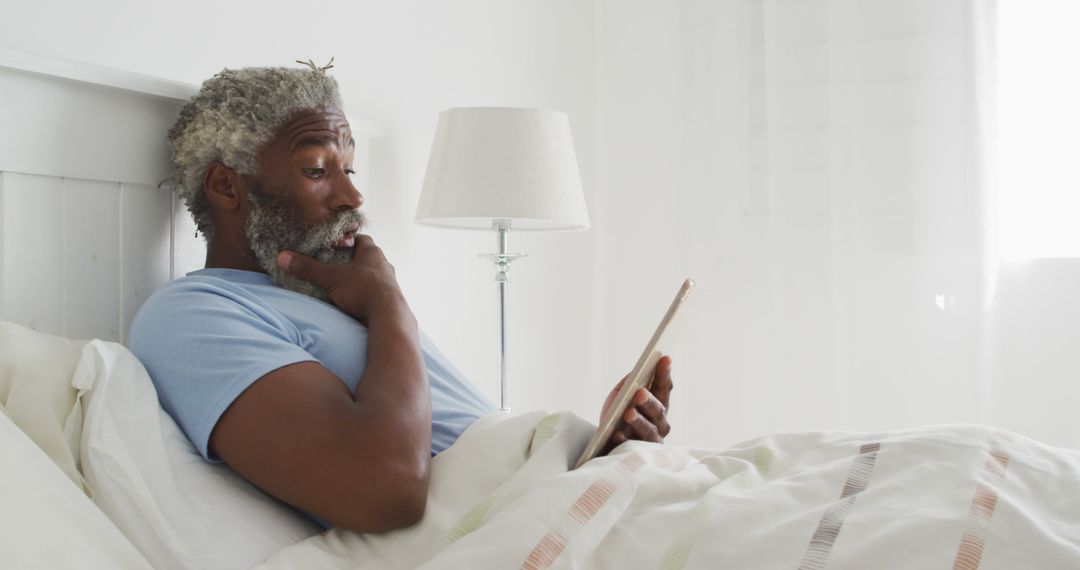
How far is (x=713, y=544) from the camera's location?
0.93 m

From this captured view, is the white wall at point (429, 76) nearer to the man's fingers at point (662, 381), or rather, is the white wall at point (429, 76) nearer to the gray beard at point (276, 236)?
the gray beard at point (276, 236)

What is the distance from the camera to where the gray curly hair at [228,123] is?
4.62 feet

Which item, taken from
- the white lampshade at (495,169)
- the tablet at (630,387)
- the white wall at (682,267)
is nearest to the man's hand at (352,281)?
the tablet at (630,387)

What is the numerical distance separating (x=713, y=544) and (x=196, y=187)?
92cm

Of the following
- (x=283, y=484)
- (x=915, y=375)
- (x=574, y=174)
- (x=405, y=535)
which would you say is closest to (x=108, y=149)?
(x=283, y=484)

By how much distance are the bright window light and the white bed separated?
5.51ft

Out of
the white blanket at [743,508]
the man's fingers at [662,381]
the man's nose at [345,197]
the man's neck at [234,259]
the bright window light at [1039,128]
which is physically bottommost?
the white blanket at [743,508]

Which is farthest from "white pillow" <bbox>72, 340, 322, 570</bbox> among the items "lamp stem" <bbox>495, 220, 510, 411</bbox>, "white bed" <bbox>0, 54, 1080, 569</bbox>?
"lamp stem" <bbox>495, 220, 510, 411</bbox>

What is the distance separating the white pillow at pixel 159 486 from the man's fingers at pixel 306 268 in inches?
12.3

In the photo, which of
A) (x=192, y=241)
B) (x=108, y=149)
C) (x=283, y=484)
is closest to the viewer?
(x=283, y=484)

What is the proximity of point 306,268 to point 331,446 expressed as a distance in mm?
416

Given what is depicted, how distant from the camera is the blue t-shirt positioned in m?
1.13

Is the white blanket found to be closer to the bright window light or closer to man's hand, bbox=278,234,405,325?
man's hand, bbox=278,234,405,325

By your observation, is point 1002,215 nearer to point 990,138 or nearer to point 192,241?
point 990,138
